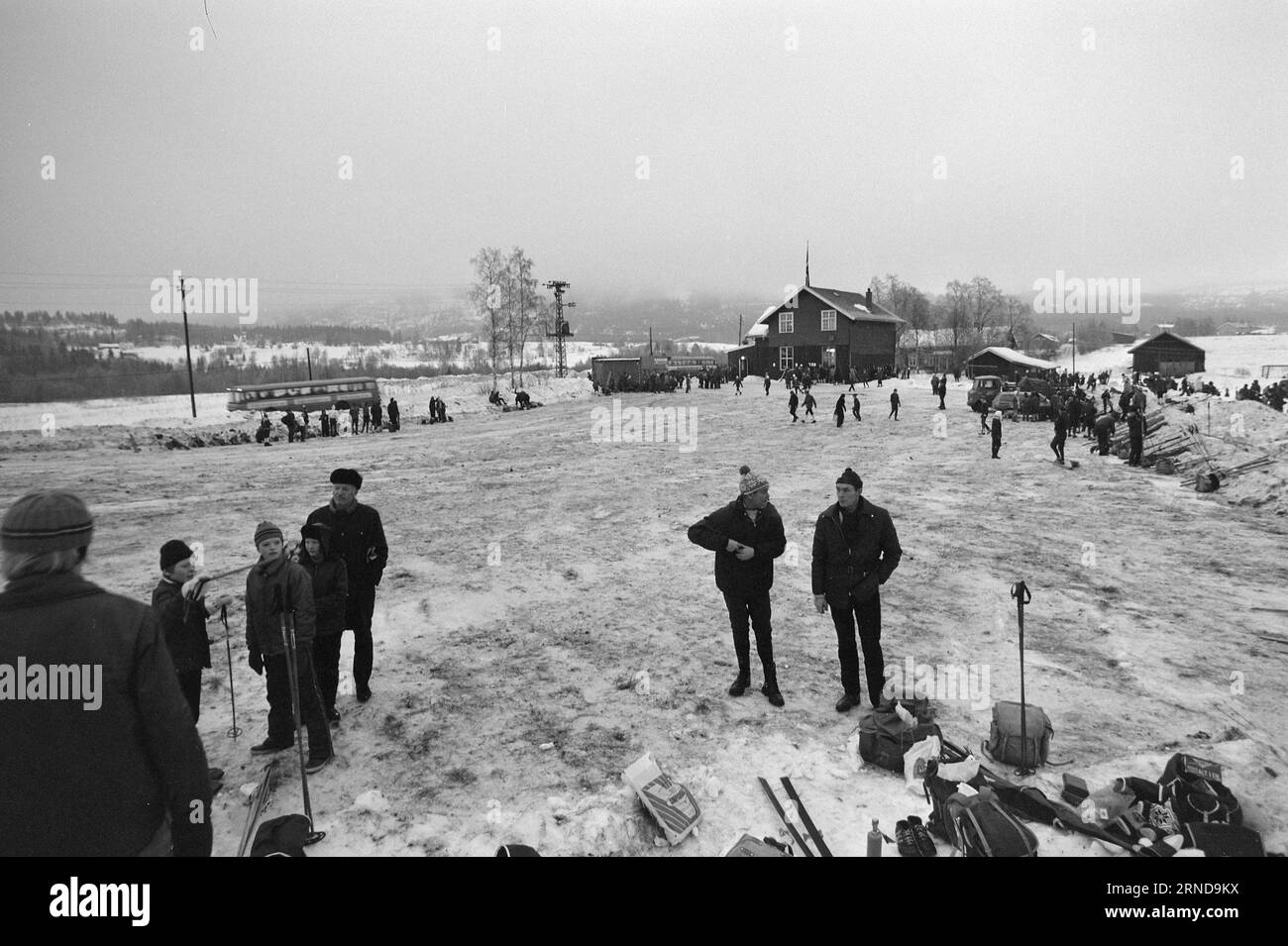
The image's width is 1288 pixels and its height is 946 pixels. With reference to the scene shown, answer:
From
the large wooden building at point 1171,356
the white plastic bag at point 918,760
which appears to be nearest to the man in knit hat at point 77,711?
the white plastic bag at point 918,760

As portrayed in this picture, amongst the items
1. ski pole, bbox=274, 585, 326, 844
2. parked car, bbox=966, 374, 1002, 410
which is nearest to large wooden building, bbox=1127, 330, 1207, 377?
parked car, bbox=966, 374, 1002, 410

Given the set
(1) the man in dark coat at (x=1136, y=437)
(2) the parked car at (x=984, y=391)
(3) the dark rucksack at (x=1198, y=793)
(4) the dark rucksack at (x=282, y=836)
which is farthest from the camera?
(2) the parked car at (x=984, y=391)

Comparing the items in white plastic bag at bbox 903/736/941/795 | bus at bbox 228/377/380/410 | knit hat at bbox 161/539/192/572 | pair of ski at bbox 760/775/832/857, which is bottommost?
pair of ski at bbox 760/775/832/857

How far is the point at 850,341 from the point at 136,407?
52320mm

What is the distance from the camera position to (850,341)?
5606cm

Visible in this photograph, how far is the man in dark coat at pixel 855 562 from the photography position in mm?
5320

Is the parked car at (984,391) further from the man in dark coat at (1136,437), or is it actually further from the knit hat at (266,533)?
the knit hat at (266,533)

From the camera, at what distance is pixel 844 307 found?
190ft

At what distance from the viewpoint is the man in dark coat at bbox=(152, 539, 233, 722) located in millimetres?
4414

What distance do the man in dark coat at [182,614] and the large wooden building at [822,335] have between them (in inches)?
2079

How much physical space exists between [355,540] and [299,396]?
3982cm

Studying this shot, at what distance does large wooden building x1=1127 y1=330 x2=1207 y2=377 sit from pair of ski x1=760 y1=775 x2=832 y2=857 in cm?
6993

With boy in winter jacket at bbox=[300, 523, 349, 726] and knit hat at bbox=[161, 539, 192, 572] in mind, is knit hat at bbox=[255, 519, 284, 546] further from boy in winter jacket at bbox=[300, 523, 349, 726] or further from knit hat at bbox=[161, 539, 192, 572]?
knit hat at bbox=[161, 539, 192, 572]
